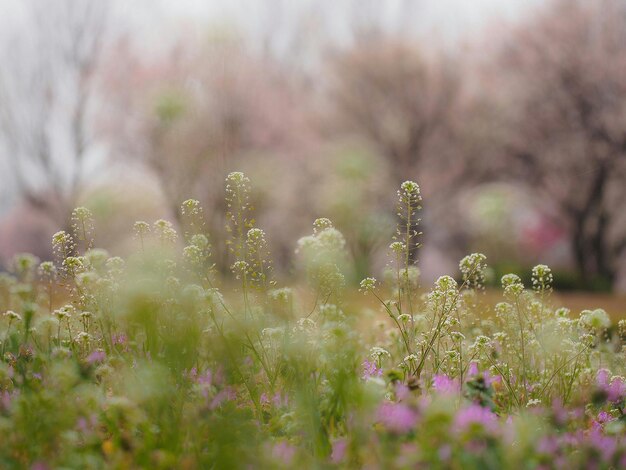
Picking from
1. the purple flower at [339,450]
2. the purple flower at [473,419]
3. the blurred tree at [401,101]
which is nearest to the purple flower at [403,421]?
the purple flower at [473,419]

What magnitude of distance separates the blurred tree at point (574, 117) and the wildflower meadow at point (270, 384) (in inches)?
785

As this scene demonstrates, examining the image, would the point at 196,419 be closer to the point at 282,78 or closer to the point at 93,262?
the point at 93,262

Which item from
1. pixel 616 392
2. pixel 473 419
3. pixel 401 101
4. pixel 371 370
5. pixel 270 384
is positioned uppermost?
pixel 401 101

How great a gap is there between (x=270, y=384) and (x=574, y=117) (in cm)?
2261

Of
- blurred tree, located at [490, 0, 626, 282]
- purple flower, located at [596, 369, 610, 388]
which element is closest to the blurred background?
blurred tree, located at [490, 0, 626, 282]

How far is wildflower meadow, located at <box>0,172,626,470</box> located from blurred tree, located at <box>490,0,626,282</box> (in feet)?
65.4

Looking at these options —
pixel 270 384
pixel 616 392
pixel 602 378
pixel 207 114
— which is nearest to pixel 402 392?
pixel 270 384

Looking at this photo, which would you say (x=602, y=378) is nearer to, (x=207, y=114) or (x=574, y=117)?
(x=207, y=114)

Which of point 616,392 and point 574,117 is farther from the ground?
point 574,117

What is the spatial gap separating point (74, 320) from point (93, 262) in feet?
2.53

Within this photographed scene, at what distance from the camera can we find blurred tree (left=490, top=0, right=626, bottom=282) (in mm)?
23562

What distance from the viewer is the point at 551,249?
38844 mm

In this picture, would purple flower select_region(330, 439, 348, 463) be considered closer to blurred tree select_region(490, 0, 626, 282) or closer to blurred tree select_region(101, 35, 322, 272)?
blurred tree select_region(101, 35, 322, 272)

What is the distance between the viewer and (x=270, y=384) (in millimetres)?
4023
